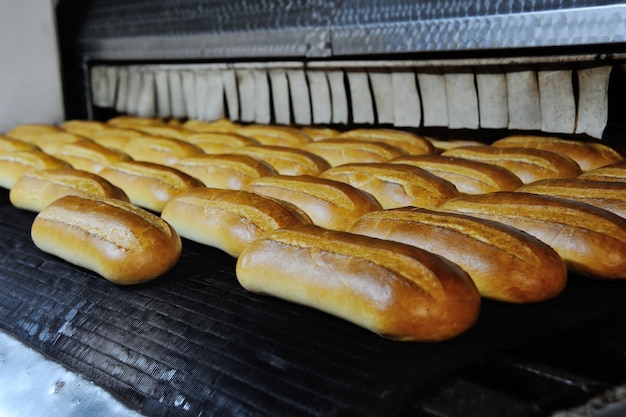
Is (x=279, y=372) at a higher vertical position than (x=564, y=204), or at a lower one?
lower

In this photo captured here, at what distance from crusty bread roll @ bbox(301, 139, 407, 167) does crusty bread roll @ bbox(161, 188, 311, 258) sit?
2.71 ft

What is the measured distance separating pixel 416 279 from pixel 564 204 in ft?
2.16

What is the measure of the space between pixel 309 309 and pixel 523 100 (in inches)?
64.9

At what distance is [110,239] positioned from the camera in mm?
1833

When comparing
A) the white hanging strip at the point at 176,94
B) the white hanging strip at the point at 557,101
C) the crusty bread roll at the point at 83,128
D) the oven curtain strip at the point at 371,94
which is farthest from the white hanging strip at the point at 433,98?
the crusty bread roll at the point at 83,128

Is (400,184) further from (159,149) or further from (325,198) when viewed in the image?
(159,149)

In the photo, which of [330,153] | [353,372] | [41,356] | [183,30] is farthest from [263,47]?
[353,372]

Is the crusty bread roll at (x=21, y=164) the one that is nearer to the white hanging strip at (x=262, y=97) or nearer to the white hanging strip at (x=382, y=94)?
the white hanging strip at (x=262, y=97)

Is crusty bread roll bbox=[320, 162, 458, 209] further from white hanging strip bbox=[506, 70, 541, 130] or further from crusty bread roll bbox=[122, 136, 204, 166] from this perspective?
crusty bread roll bbox=[122, 136, 204, 166]

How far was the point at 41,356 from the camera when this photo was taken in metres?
1.62

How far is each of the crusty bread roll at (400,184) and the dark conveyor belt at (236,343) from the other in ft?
2.01

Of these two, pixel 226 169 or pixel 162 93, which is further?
pixel 162 93

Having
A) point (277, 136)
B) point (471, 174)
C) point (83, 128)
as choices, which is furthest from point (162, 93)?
point (471, 174)

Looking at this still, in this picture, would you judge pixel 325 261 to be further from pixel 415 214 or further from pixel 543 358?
pixel 543 358
